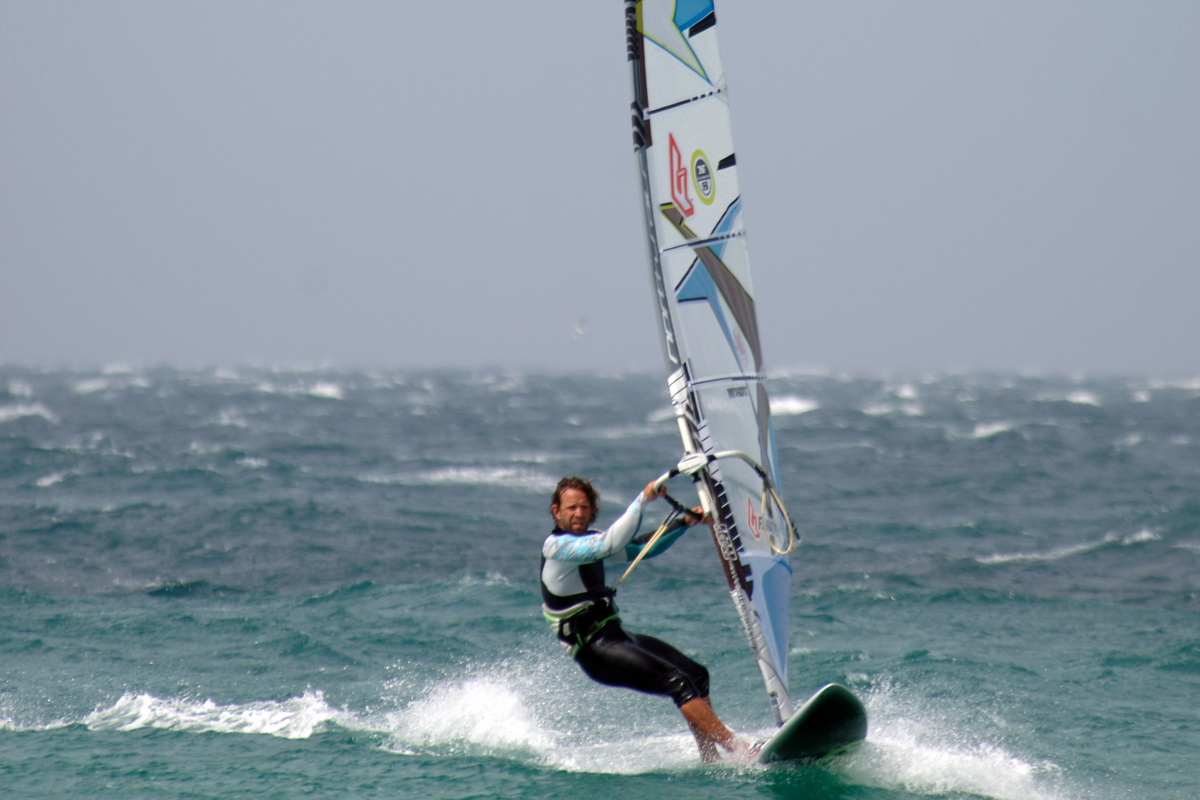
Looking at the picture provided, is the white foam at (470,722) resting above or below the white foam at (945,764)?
above

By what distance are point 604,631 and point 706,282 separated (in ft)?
5.83

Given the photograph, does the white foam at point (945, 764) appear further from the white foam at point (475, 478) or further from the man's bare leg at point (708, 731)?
the white foam at point (475, 478)

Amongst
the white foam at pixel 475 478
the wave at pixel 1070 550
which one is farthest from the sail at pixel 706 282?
the white foam at pixel 475 478

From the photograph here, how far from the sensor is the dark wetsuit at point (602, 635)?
579 centimetres

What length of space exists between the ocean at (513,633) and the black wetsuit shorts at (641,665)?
47cm

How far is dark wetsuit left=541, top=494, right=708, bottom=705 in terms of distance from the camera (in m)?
5.79

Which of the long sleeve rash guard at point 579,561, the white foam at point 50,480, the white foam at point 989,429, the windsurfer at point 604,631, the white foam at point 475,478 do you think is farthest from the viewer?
the white foam at point 989,429

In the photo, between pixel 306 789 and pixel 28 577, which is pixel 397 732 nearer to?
pixel 306 789

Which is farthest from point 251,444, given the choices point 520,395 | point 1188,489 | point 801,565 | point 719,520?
point 520,395

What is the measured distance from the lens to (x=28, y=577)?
1145cm

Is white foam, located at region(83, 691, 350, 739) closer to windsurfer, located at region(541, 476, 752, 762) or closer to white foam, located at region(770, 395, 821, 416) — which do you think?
windsurfer, located at region(541, 476, 752, 762)

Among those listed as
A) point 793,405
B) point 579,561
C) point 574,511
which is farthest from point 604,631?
point 793,405

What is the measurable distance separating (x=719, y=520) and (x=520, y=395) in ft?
170

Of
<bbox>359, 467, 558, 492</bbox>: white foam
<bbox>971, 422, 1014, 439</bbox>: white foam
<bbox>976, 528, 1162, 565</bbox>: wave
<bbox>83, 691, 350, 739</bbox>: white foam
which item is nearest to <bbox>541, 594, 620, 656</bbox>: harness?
<bbox>83, 691, 350, 739</bbox>: white foam
